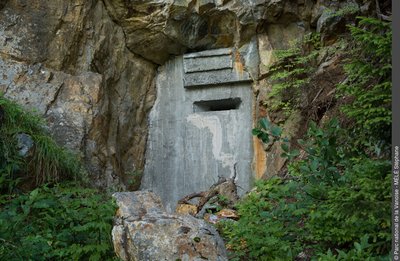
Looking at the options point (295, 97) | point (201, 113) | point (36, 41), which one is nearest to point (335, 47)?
point (295, 97)

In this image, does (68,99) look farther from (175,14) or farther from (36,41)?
(175,14)

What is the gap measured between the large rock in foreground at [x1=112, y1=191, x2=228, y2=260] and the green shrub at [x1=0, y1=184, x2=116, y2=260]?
0.20 metres

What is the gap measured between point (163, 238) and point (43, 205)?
897mm

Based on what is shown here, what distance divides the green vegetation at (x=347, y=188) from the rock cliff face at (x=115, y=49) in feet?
11.0

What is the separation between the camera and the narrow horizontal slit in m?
7.87

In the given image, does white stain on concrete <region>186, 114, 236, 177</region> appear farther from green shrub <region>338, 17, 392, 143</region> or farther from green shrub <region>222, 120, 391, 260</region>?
green shrub <region>338, 17, 392, 143</region>

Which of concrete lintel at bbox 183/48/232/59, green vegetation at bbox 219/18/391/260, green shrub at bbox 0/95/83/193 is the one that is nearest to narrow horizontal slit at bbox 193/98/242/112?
concrete lintel at bbox 183/48/232/59

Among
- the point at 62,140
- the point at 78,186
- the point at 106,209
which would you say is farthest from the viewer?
the point at 62,140

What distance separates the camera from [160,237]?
3350mm

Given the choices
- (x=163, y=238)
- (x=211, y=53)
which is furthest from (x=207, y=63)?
(x=163, y=238)

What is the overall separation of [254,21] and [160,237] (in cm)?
487

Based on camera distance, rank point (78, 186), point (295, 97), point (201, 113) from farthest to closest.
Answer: point (201, 113), point (295, 97), point (78, 186)

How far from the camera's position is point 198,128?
25.5 feet

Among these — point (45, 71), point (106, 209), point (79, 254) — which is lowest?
point (79, 254)
